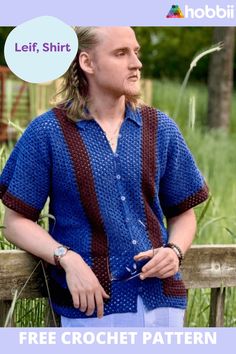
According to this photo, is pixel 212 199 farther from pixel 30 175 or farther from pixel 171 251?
pixel 30 175

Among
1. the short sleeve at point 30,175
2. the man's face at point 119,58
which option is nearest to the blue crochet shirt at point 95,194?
the short sleeve at point 30,175

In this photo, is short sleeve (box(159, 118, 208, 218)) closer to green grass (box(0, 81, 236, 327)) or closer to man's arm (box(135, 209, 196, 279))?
man's arm (box(135, 209, 196, 279))

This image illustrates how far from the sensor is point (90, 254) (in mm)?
2096

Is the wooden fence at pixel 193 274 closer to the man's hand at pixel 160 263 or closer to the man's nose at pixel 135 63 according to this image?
the man's hand at pixel 160 263

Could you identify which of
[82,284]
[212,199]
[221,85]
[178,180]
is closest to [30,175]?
[82,284]

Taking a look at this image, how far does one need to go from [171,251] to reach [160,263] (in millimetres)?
51

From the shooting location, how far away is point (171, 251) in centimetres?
212

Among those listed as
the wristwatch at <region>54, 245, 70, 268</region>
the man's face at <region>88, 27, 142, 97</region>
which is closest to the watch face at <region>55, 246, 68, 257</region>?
the wristwatch at <region>54, 245, 70, 268</region>

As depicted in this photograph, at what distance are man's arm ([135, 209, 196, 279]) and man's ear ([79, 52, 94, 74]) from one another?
44 cm

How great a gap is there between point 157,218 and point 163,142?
18cm

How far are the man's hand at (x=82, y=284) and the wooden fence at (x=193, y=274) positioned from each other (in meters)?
0.20

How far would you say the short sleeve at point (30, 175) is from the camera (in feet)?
6.84

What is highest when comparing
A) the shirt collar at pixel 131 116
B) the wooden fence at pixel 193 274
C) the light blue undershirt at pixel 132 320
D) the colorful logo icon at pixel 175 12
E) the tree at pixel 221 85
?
the tree at pixel 221 85
